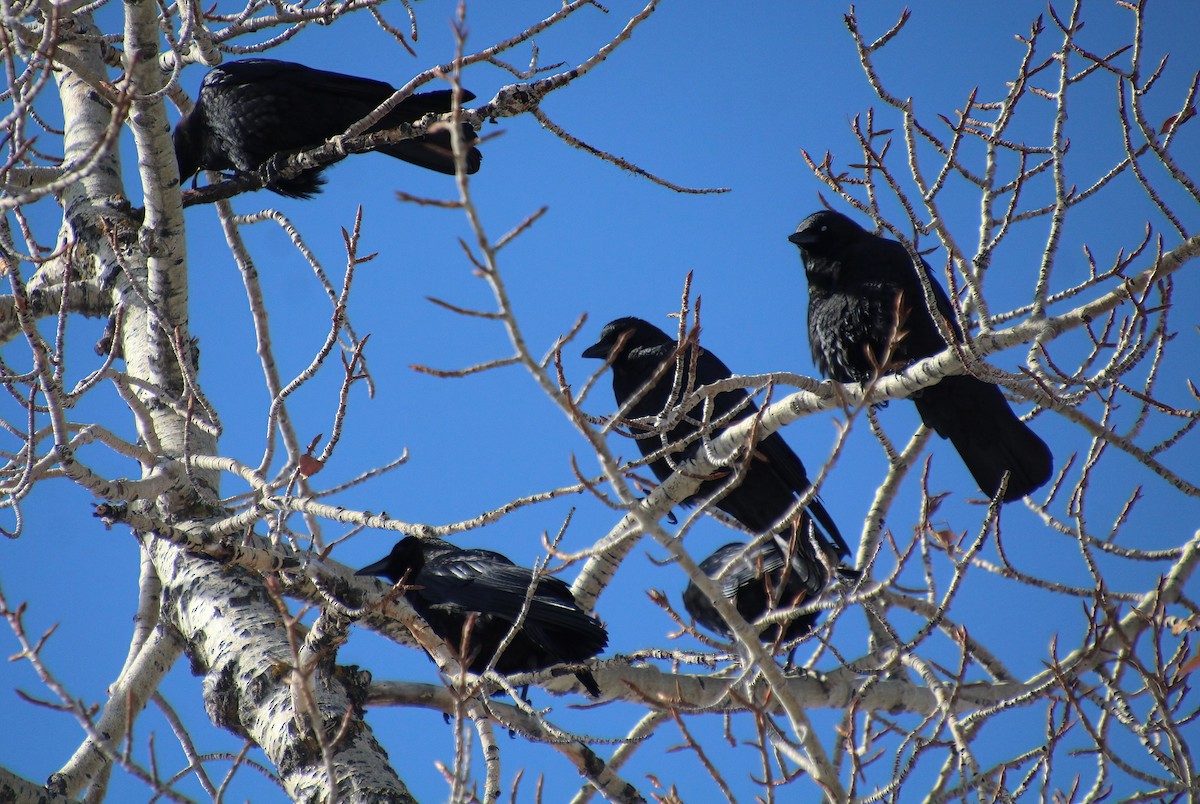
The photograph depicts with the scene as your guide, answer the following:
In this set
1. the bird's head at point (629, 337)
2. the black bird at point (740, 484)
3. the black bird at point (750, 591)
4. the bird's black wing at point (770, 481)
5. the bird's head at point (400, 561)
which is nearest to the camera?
the bird's head at point (400, 561)

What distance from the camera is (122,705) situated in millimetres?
3645

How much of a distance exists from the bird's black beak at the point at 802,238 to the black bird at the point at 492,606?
84.2 inches

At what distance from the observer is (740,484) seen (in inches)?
191

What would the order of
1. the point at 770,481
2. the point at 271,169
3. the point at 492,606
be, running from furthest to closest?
the point at 770,481
the point at 271,169
the point at 492,606

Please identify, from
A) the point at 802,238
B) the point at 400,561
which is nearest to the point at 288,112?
the point at 400,561

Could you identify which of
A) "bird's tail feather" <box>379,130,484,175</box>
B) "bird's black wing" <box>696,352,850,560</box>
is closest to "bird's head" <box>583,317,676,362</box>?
"bird's black wing" <box>696,352,850,560</box>

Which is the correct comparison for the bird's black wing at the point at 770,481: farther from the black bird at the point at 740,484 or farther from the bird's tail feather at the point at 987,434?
the bird's tail feather at the point at 987,434

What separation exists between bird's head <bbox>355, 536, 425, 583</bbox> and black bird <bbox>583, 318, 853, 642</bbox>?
1.20 metres

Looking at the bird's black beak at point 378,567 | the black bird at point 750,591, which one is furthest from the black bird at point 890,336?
the bird's black beak at point 378,567

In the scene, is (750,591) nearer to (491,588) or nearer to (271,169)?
(491,588)

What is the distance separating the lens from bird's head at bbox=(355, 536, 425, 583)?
4957mm

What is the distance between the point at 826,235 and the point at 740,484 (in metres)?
1.45

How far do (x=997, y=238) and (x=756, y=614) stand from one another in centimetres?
354

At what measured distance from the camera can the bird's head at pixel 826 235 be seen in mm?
5430
